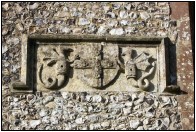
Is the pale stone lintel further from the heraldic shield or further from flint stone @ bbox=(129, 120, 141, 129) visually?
flint stone @ bbox=(129, 120, 141, 129)

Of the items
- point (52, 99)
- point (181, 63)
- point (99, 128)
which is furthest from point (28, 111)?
point (181, 63)

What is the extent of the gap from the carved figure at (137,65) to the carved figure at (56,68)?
26.7 inches

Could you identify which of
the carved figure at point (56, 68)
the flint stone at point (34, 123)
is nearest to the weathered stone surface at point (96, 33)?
the flint stone at point (34, 123)

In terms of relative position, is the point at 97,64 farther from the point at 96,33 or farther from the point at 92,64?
the point at 96,33

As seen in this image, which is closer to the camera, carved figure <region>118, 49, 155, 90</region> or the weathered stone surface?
the weathered stone surface

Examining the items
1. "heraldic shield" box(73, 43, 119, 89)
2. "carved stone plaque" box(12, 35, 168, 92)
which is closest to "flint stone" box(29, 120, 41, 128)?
"carved stone plaque" box(12, 35, 168, 92)

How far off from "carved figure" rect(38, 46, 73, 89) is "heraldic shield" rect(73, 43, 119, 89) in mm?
140

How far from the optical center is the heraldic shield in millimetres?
7359

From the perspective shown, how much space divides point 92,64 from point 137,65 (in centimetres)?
53

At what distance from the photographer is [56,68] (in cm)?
742

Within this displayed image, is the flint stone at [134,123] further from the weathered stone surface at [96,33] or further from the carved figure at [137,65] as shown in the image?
the carved figure at [137,65]

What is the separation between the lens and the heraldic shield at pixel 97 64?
736 cm

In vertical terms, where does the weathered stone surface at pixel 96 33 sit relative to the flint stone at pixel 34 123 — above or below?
above

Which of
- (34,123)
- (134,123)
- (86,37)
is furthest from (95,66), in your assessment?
(34,123)
